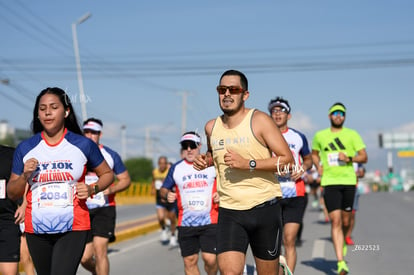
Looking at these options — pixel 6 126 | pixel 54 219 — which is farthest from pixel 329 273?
pixel 6 126

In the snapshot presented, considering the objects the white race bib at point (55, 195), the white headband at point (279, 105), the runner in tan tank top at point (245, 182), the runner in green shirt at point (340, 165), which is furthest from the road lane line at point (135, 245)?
the white race bib at point (55, 195)

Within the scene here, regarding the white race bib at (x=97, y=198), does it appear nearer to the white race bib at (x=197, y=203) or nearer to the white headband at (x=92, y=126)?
the white headband at (x=92, y=126)

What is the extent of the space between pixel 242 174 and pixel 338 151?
485cm

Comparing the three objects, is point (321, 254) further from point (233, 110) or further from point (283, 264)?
point (233, 110)

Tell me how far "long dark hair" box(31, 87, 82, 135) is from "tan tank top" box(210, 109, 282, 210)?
3.61 ft

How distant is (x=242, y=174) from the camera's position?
20.4ft

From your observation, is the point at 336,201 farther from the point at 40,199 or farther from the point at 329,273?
the point at 40,199

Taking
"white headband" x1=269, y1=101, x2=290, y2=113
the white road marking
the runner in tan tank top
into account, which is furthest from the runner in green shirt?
the runner in tan tank top

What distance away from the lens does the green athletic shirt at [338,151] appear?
10812mm

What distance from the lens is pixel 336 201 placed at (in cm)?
1076

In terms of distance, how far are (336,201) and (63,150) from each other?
576 centimetres

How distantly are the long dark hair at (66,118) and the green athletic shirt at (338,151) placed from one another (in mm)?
5462

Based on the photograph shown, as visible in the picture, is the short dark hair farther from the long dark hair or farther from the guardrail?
the guardrail

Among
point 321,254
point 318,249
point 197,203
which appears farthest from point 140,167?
point 197,203
